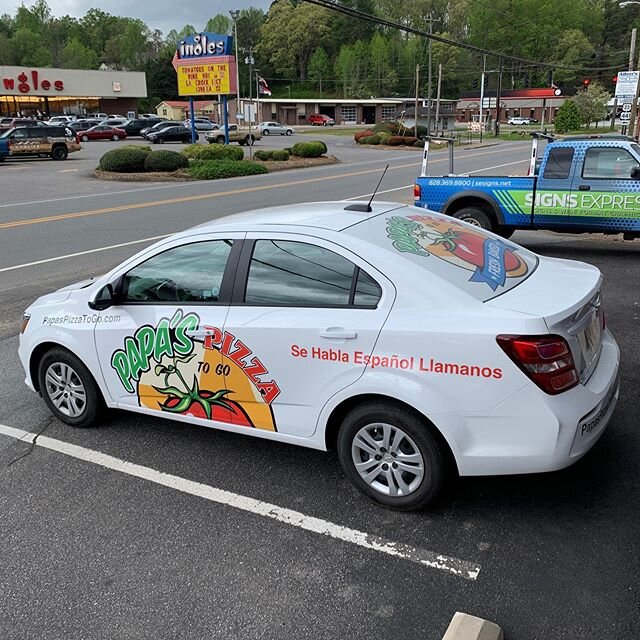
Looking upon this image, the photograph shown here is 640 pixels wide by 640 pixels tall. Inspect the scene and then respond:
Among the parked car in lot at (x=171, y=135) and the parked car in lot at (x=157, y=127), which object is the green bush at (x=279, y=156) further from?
the parked car in lot at (x=157, y=127)

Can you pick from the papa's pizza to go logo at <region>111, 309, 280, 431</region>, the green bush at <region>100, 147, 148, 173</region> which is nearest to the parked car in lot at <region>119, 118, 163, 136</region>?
the green bush at <region>100, 147, 148, 173</region>

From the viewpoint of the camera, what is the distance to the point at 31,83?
66062 mm

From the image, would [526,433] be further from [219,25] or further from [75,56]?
[219,25]

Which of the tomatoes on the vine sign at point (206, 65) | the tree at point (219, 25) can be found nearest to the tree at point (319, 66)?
the tree at point (219, 25)

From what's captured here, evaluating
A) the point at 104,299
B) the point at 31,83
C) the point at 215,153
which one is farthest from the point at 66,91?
the point at 104,299

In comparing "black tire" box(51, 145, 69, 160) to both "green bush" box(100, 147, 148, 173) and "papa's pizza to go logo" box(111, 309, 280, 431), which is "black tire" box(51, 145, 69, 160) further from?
"papa's pizza to go logo" box(111, 309, 280, 431)

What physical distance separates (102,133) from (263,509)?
55.2m

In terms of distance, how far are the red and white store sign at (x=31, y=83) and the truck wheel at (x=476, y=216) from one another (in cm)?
6588

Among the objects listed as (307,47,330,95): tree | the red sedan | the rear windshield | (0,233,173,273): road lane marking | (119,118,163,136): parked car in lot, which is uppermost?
A: (307,47,330,95): tree

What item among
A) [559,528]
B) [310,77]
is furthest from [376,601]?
[310,77]

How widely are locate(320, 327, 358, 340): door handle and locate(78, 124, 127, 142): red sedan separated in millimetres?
54956

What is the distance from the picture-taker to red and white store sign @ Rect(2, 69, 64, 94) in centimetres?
6444

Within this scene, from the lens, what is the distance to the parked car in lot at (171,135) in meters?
50.1

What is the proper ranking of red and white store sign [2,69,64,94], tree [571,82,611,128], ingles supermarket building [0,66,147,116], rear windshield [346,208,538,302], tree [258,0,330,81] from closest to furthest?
rear windshield [346,208,538,302] → red and white store sign [2,69,64,94] → ingles supermarket building [0,66,147,116] → tree [571,82,611,128] → tree [258,0,330,81]
